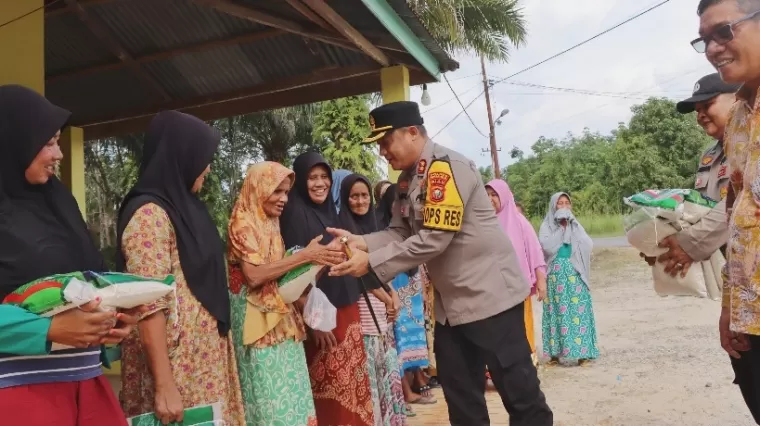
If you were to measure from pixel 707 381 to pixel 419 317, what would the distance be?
2.49 meters

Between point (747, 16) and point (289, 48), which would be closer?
point (747, 16)

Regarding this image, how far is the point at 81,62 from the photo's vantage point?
20.6 feet

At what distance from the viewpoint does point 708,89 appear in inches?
98.5

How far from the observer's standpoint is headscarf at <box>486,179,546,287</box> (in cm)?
572

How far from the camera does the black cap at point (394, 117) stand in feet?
9.34

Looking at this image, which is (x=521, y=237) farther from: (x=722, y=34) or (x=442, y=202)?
(x=722, y=34)

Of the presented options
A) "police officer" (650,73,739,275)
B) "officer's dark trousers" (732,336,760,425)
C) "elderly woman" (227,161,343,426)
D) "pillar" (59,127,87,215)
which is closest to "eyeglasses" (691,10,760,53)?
"police officer" (650,73,739,275)

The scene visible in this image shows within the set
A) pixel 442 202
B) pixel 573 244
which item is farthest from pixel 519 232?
pixel 442 202

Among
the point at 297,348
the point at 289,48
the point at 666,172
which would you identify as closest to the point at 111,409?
the point at 297,348

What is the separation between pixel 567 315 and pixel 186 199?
5132 mm

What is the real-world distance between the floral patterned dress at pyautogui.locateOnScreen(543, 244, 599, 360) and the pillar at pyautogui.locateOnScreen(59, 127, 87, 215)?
5.30 meters

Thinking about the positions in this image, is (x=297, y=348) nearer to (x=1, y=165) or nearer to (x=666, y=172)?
(x=1, y=165)

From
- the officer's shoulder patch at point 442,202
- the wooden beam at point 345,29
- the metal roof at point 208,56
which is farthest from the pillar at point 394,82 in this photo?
the officer's shoulder patch at point 442,202

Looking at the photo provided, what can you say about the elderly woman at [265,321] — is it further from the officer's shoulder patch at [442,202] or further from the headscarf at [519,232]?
the headscarf at [519,232]
